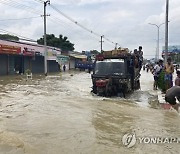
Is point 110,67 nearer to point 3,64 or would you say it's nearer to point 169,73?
point 169,73

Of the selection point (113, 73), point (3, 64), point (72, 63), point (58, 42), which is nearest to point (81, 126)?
point (113, 73)

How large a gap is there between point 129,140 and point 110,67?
337 inches

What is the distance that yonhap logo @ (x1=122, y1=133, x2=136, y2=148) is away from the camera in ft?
22.3

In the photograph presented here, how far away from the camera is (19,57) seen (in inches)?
1651

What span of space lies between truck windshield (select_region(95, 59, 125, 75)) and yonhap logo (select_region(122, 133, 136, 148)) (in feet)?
25.7

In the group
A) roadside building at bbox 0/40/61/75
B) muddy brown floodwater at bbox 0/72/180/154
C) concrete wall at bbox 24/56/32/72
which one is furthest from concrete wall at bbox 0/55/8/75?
muddy brown floodwater at bbox 0/72/180/154

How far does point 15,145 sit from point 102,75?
28.9 ft

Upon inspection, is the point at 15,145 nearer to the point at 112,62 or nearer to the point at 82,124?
the point at 82,124

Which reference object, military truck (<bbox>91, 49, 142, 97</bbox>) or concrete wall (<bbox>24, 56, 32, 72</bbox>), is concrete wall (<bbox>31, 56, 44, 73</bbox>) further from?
military truck (<bbox>91, 49, 142, 97</bbox>)

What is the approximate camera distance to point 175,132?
8.03 metres

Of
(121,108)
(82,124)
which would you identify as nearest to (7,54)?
(121,108)

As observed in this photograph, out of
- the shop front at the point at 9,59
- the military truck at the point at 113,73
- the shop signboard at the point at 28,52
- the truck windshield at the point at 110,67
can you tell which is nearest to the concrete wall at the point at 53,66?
the shop signboard at the point at 28,52

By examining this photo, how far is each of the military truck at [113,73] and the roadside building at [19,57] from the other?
2130cm

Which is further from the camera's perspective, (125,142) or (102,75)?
(102,75)
